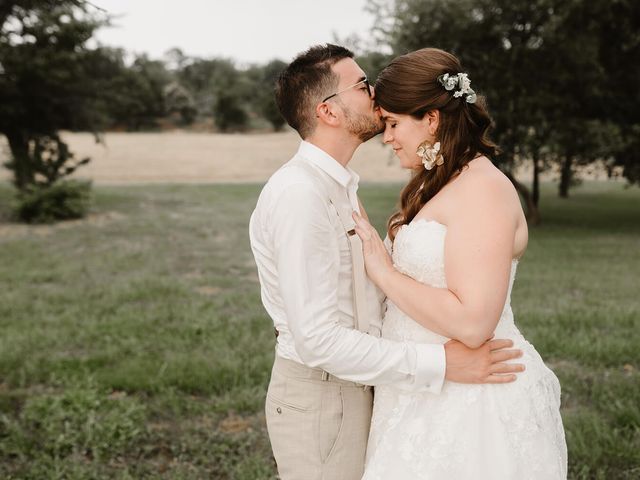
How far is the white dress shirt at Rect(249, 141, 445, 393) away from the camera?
2211 millimetres

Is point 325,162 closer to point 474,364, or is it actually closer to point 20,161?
point 474,364

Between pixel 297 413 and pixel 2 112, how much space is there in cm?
1856

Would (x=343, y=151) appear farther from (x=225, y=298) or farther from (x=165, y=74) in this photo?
(x=165, y=74)

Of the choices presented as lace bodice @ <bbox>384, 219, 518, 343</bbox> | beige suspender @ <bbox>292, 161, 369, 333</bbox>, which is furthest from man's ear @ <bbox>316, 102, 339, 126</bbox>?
lace bodice @ <bbox>384, 219, 518, 343</bbox>

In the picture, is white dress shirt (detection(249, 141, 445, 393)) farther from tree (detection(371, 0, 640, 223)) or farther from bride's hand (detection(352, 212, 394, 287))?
tree (detection(371, 0, 640, 223))

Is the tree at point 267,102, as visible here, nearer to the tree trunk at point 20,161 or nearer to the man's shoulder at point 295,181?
the tree trunk at point 20,161

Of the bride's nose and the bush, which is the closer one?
the bride's nose

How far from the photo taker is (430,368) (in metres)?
2.33

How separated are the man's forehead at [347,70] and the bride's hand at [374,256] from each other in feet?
1.98

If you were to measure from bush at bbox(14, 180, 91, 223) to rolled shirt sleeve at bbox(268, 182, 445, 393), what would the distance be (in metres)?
17.9

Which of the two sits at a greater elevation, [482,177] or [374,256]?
[482,177]

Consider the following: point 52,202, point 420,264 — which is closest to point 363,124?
point 420,264

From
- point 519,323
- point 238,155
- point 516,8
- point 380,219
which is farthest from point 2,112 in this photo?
point 238,155

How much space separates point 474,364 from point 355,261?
0.59 m
